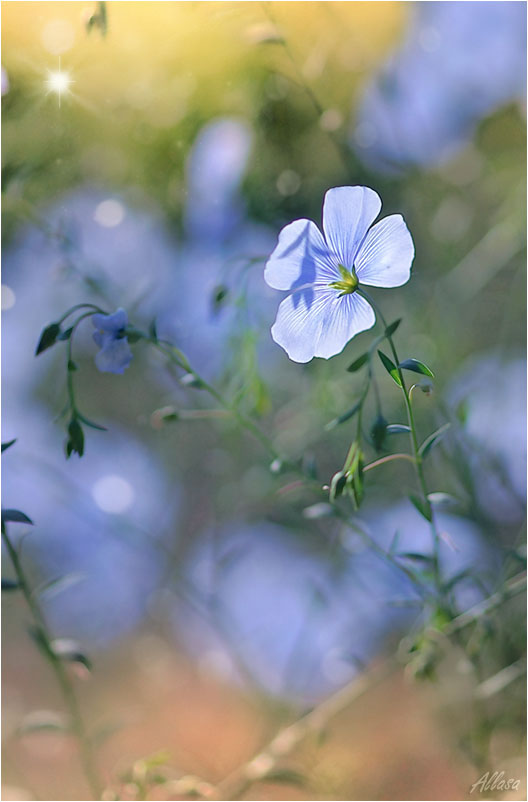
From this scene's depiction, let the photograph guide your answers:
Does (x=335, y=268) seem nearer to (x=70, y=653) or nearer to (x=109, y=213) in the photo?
(x=70, y=653)

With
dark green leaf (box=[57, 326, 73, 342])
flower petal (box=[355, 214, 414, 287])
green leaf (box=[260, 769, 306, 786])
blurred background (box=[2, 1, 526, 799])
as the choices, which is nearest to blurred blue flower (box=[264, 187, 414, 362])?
flower petal (box=[355, 214, 414, 287])

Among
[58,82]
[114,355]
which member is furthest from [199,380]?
[58,82]

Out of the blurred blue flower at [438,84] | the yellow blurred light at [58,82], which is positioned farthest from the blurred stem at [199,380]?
the blurred blue flower at [438,84]

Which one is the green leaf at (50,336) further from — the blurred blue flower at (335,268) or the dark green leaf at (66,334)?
the blurred blue flower at (335,268)

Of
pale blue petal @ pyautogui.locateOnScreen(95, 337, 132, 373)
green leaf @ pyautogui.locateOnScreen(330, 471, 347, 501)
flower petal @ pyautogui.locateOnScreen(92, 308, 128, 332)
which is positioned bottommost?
green leaf @ pyautogui.locateOnScreen(330, 471, 347, 501)

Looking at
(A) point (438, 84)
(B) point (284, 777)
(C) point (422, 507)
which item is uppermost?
(A) point (438, 84)

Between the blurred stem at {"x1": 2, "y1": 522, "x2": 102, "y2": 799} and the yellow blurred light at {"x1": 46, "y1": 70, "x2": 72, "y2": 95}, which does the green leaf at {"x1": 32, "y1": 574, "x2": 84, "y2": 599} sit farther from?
the yellow blurred light at {"x1": 46, "y1": 70, "x2": 72, "y2": 95}

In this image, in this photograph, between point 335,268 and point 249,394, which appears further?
point 249,394
